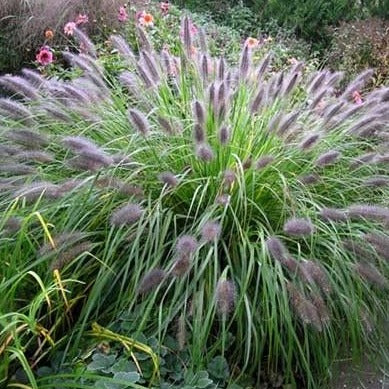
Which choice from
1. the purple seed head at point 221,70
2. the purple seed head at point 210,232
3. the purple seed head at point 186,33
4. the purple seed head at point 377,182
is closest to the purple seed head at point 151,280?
the purple seed head at point 210,232

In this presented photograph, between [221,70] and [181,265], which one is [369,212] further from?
[221,70]

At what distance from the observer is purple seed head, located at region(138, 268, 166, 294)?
209 centimetres

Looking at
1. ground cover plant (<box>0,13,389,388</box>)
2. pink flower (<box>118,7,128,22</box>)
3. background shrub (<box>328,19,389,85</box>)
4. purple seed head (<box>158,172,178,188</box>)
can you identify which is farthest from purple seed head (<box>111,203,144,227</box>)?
background shrub (<box>328,19,389,85</box>)

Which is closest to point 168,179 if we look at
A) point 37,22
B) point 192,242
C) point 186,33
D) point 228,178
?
point 228,178

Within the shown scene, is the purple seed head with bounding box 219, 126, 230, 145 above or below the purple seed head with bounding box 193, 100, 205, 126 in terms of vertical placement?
below

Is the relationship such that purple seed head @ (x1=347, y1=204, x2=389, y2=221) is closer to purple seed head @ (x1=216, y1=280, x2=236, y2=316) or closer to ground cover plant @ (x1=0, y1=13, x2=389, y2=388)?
ground cover plant @ (x1=0, y1=13, x2=389, y2=388)

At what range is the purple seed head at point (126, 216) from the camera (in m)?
2.17

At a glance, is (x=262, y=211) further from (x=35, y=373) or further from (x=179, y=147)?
(x=35, y=373)

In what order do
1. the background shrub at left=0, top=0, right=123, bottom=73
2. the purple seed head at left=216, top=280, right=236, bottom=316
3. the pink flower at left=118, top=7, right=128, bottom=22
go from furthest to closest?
the background shrub at left=0, top=0, right=123, bottom=73 → the pink flower at left=118, top=7, right=128, bottom=22 → the purple seed head at left=216, top=280, right=236, bottom=316

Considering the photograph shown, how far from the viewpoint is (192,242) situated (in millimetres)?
2090

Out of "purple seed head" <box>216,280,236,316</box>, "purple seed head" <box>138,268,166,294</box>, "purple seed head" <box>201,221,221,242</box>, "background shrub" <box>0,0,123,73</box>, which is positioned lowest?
"background shrub" <box>0,0,123,73</box>

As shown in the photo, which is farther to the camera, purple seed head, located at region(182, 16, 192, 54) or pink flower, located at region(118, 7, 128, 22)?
pink flower, located at region(118, 7, 128, 22)

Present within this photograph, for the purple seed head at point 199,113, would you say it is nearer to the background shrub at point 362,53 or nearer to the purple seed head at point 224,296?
the purple seed head at point 224,296

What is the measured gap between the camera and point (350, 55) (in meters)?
5.45
